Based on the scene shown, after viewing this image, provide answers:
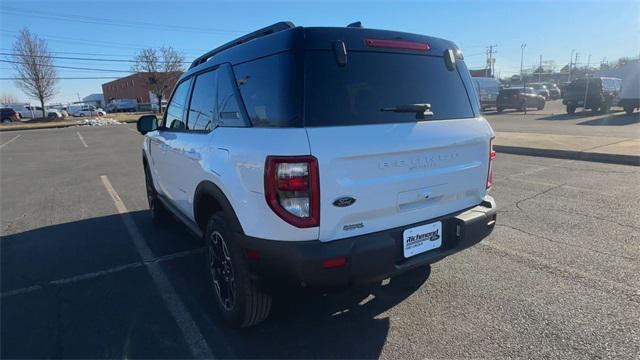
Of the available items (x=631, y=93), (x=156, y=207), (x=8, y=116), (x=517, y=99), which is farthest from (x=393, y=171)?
(x=8, y=116)

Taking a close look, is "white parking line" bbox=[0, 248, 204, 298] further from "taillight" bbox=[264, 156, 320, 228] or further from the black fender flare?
"taillight" bbox=[264, 156, 320, 228]

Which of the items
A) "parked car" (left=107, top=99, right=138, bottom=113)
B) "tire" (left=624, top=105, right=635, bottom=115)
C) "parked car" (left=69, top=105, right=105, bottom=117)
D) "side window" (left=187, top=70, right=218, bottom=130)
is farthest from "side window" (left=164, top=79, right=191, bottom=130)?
"parked car" (left=107, top=99, right=138, bottom=113)

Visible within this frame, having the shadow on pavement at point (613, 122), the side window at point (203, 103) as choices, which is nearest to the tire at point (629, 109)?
the shadow on pavement at point (613, 122)

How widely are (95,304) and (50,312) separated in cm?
32

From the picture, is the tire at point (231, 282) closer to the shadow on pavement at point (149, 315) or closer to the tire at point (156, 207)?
the shadow on pavement at point (149, 315)

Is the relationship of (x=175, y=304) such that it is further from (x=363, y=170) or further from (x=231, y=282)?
(x=363, y=170)

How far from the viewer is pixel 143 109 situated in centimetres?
7238

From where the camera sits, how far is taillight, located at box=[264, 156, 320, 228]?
7.24 feet

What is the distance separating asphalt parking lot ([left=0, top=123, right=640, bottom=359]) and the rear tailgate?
0.85m

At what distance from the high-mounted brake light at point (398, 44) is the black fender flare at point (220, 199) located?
1.39 meters

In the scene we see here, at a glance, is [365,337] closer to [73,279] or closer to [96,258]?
[73,279]

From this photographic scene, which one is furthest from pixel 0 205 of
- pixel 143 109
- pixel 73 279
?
pixel 143 109

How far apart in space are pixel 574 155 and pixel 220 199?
9426 millimetres

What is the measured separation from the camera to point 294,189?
2.24m
